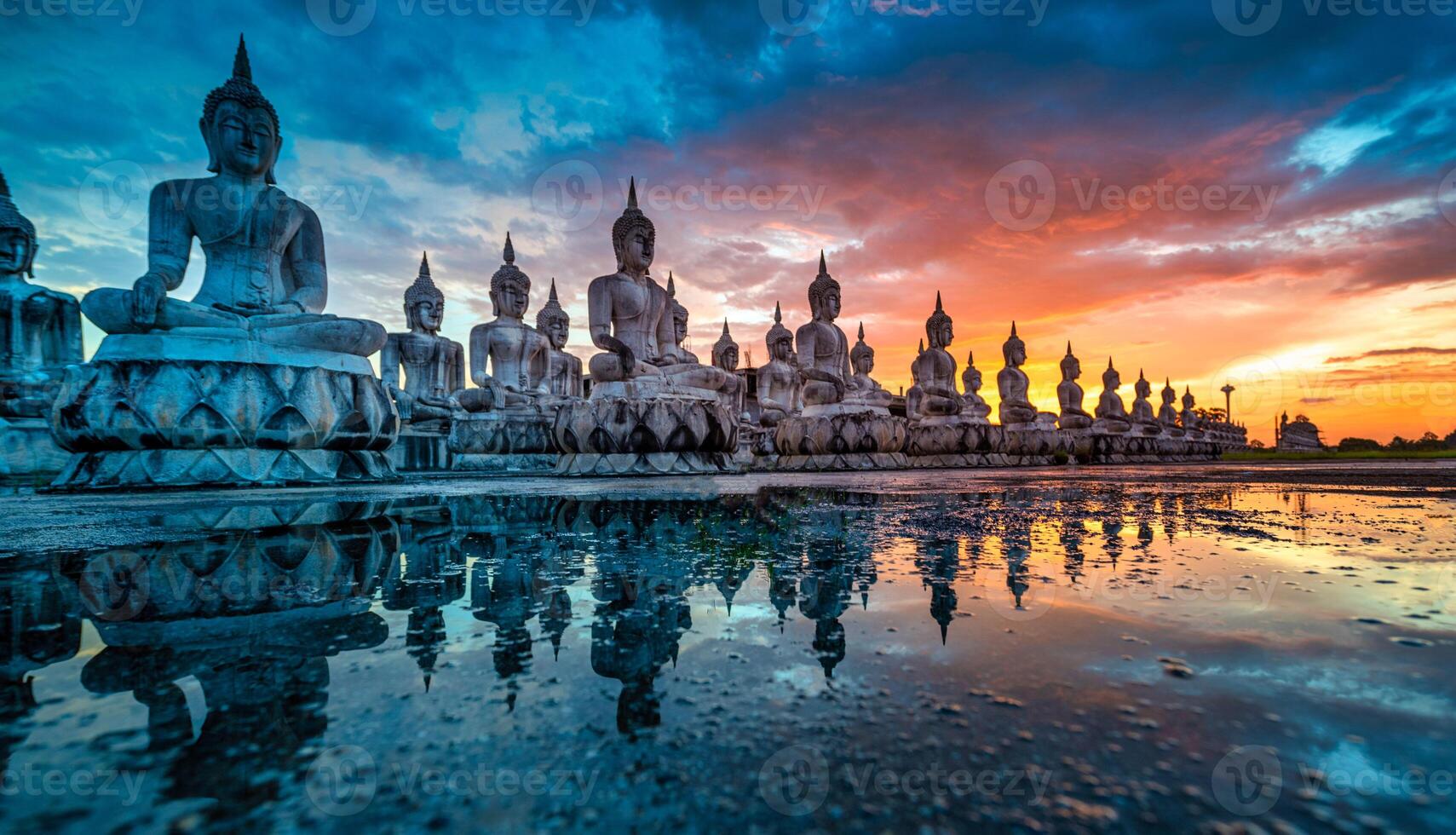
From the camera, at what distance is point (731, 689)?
0.71 metres

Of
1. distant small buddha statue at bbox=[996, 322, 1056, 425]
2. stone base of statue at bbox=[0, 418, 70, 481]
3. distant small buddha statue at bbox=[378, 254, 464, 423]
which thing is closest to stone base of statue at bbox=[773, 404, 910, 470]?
distant small buddha statue at bbox=[378, 254, 464, 423]

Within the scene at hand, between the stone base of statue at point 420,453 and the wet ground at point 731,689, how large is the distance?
6622 mm

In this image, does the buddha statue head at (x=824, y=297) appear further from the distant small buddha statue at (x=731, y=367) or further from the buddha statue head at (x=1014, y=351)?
the buddha statue head at (x=1014, y=351)

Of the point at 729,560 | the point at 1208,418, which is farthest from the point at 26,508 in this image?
the point at 1208,418

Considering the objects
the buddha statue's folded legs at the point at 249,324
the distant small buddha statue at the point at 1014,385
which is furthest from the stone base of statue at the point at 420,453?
the distant small buddha statue at the point at 1014,385

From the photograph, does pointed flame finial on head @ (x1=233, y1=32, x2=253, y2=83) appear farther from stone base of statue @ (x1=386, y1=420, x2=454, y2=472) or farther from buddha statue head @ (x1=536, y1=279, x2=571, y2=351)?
buddha statue head @ (x1=536, y1=279, x2=571, y2=351)

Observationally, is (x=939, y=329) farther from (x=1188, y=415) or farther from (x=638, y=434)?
(x=1188, y=415)

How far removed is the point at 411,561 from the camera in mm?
1527

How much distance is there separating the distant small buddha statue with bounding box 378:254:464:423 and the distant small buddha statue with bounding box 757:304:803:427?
6.59 metres

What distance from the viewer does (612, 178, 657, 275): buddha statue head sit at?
7.58 m

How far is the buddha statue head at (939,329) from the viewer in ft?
47.4

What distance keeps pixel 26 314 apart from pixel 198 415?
6.50 meters

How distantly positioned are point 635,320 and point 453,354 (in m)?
6.76

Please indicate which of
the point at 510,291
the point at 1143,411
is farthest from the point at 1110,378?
the point at 510,291
